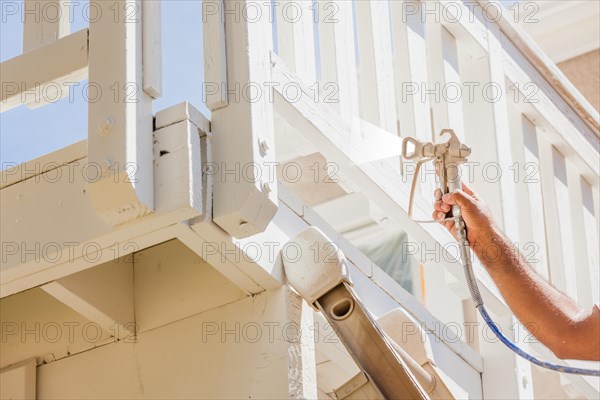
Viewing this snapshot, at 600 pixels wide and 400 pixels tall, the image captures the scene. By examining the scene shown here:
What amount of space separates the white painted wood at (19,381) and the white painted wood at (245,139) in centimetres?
73

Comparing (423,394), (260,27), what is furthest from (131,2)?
(423,394)

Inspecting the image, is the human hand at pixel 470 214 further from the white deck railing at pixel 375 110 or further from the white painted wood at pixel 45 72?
the white painted wood at pixel 45 72

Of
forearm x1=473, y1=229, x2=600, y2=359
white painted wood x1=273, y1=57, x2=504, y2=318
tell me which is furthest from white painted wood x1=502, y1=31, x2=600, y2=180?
forearm x1=473, y1=229, x2=600, y2=359

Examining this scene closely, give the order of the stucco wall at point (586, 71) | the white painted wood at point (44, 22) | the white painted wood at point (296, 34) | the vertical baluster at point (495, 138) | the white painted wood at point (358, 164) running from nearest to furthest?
1. the white painted wood at point (44, 22)
2. the white painted wood at point (358, 164)
3. the white painted wood at point (296, 34)
4. the vertical baluster at point (495, 138)
5. the stucco wall at point (586, 71)

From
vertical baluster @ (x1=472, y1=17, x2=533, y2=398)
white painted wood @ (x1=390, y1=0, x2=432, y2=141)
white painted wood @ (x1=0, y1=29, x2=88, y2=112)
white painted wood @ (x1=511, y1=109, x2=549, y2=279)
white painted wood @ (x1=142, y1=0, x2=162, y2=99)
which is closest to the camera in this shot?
white painted wood @ (x1=142, y1=0, x2=162, y2=99)

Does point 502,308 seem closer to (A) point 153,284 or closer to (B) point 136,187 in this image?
(A) point 153,284

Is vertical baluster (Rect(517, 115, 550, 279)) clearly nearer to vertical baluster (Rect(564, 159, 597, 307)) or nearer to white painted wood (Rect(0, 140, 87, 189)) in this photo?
vertical baluster (Rect(564, 159, 597, 307))

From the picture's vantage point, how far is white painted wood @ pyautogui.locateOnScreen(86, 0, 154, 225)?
2336mm

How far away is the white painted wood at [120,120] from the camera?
2336 millimetres

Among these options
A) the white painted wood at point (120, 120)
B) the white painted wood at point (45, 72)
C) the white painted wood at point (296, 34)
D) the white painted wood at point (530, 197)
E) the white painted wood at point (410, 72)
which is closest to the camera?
the white painted wood at point (120, 120)

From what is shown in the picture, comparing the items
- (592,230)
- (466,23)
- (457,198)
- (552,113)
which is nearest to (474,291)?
(457,198)

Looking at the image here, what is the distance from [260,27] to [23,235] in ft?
2.06

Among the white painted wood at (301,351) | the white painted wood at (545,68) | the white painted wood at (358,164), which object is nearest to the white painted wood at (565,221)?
the white painted wood at (545,68)

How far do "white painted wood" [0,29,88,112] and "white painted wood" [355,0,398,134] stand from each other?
2.77 feet
